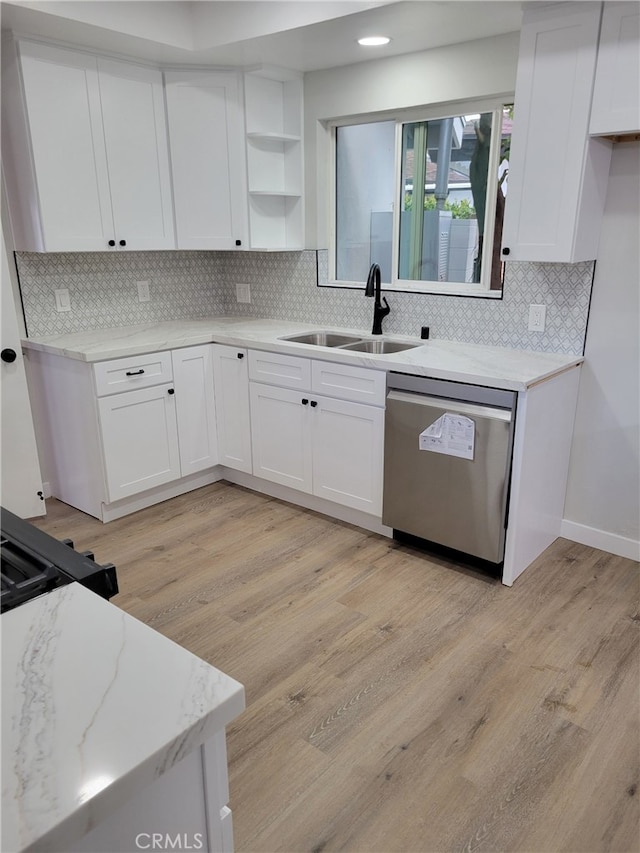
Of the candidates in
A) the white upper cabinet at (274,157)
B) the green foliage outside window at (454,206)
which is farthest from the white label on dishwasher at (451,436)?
the white upper cabinet at (274,157)

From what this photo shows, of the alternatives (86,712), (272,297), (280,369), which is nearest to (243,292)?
(272,297)

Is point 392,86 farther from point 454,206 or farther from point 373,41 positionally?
point 454,206

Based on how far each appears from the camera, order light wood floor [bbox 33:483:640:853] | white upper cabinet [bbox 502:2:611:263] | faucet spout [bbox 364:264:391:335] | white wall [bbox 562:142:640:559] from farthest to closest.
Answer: faucet spout [bbox 364:264:391:335]
white wall [bbox 562:142:640:559]
white upper cabinet [bbox 502:2:611:263]
light wood floor [bbox 33:483:640:853]

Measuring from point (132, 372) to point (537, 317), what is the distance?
205cm

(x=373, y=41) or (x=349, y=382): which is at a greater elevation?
(x=373, y=41)

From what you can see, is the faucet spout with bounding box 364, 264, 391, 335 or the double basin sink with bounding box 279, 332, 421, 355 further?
the double basin sink with bounding box 279, 332, 421, 355

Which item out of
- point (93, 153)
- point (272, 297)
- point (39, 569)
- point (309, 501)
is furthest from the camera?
point (272, 297)

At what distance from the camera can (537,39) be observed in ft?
7.88

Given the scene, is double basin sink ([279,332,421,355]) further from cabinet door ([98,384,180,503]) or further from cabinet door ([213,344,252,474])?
cabinet door ([98,384,180,503])

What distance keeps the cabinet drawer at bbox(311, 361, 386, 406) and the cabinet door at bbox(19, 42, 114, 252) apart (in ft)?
4.51

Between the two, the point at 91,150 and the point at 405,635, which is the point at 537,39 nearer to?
the point at 91,150

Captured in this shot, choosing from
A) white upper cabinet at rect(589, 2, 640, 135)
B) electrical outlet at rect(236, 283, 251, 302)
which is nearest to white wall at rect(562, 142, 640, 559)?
white upper cabinet at rect(589, 2, 640, 135)

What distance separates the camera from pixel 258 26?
288 cm

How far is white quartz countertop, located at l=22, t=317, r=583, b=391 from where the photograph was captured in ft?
8.57
